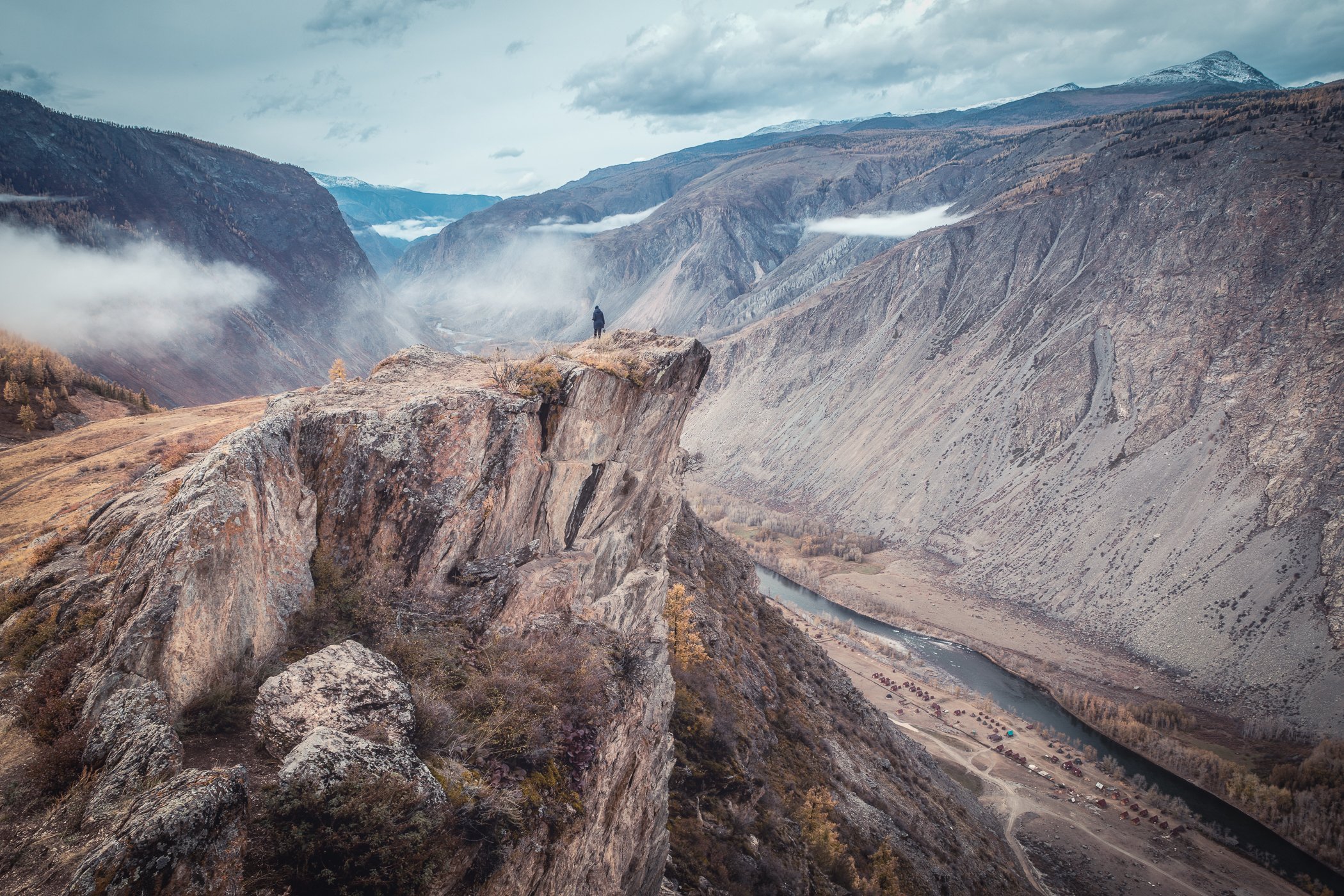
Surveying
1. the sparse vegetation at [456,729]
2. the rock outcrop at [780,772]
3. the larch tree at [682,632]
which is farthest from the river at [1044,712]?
the sparse vegetation at [456,729]

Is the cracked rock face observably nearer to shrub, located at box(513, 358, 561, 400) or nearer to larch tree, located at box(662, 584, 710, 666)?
shrub, located at box(513, 358, 561, 400)

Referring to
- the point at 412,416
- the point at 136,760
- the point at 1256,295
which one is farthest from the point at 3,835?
the point at 1256,295

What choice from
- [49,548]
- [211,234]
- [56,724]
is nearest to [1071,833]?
[56,724]

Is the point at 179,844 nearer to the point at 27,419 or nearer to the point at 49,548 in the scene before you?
the point at 49,548

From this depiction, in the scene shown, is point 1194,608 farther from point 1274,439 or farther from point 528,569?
point 528,569

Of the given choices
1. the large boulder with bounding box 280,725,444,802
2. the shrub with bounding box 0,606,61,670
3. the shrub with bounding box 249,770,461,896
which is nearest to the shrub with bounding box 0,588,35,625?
the shrub with bounding box 0,606,61,670
